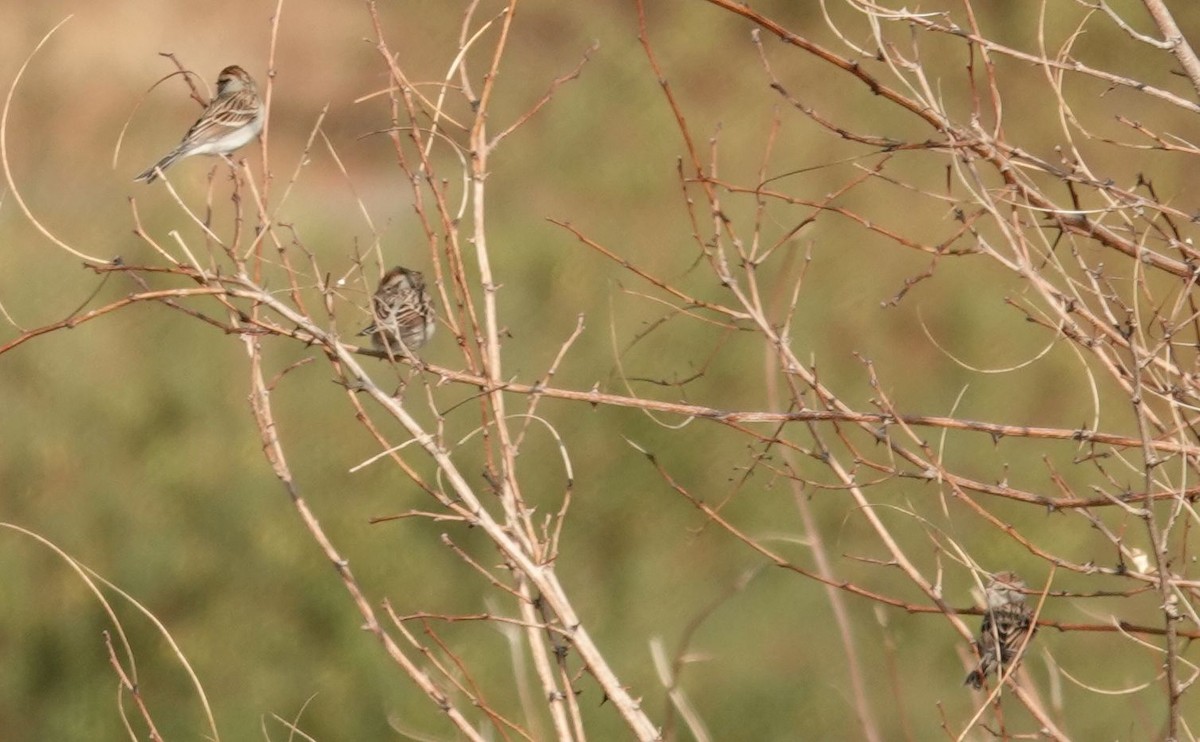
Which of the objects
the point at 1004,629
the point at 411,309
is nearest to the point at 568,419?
the point at 411,309

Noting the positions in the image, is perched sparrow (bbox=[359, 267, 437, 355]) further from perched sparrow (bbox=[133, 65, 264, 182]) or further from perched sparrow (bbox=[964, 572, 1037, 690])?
perched sparrow (bbox=[964, 572, 1037, 690])

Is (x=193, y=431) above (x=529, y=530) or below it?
below

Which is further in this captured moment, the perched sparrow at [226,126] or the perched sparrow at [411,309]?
the perched sparrow at [226,126]

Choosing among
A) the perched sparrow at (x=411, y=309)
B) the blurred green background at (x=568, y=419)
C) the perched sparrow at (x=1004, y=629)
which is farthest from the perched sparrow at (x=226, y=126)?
the perched sparrow at (x=1004, y=629)

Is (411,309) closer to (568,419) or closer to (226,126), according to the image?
(226,126)

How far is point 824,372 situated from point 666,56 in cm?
357

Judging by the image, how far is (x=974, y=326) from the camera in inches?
410

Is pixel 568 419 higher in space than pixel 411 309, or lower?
lower

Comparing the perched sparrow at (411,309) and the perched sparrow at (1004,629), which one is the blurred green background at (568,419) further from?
the perched sparrow at (1004,629)

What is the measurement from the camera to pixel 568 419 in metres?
9.14

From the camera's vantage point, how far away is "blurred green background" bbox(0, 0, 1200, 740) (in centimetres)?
745

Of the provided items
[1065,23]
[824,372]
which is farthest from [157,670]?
[1065,23]

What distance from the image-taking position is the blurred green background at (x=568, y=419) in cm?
745

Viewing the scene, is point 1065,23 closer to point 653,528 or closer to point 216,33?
point 653,528
